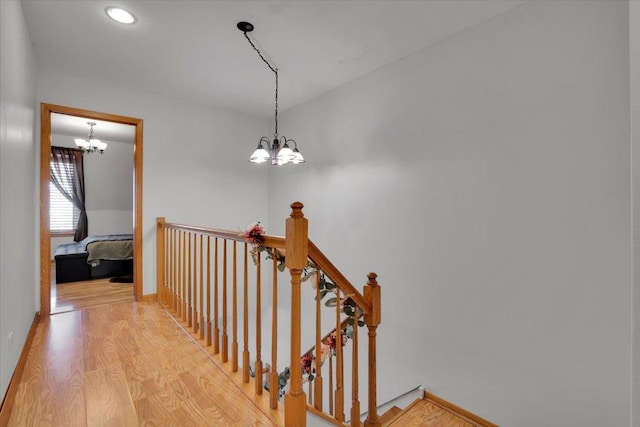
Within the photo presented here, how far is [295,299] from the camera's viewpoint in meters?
1.50

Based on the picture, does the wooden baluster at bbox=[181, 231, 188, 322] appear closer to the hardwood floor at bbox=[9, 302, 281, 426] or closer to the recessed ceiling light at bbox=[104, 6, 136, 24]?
the hardwood floor at bbox=[9, 302, 281, 426]

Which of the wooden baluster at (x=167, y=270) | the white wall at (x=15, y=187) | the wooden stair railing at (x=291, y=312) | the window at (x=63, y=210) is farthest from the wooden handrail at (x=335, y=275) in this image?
the window at (x=63, y=210)

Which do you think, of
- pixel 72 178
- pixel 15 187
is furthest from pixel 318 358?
pixel 72 178

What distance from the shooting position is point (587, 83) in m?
1.86

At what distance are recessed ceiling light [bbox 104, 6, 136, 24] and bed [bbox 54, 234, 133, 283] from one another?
3897 millimetres

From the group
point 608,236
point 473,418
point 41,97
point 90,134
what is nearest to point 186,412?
point 473,418

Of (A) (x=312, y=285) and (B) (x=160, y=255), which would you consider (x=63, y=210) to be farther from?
(A) (x=312, y=285)

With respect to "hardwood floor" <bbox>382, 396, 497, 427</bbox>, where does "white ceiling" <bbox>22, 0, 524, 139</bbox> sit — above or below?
above

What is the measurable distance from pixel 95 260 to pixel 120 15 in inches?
161

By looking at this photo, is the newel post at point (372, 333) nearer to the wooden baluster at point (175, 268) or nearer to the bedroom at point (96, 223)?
the wooden baluster at point (175, 268)

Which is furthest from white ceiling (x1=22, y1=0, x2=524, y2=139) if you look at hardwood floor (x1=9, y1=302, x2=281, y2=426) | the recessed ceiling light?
hardwood floor (x1=9, y1=302, x2=281, y2=426)

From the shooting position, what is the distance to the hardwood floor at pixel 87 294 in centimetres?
358

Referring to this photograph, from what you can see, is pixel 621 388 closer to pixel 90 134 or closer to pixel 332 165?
pixel 332 165

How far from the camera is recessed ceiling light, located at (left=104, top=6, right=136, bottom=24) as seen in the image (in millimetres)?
2193
